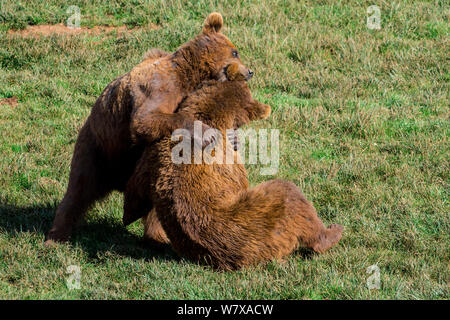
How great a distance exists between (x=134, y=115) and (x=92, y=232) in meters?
1.65

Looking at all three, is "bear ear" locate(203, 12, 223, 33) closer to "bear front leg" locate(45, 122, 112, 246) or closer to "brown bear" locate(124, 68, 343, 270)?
"brown bear" locate(124, 68, 343, 270)

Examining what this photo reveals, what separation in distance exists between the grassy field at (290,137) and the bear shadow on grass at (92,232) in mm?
19

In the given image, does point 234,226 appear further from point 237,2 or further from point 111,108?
point 237,2

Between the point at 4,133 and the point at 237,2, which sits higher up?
the point at 237,2

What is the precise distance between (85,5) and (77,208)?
6.71 meters

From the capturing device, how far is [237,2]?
1245 cm

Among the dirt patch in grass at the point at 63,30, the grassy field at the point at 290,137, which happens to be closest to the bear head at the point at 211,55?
the grassy field at the point at 290,137

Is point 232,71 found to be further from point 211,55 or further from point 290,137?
point 290,137

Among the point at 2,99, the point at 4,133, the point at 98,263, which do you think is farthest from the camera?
the point at 2,99

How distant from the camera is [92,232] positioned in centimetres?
698

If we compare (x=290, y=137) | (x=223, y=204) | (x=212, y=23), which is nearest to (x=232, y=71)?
(x=212, y=23)

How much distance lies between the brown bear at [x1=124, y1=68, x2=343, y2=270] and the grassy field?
0.18 metres

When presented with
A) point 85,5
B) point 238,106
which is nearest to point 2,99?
point 85,5

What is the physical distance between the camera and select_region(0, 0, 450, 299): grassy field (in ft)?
18.9
